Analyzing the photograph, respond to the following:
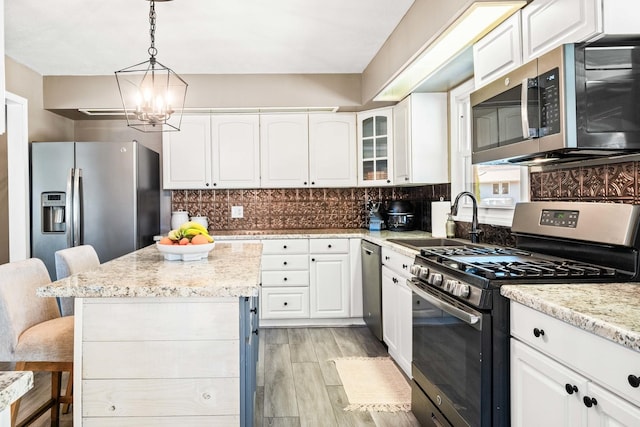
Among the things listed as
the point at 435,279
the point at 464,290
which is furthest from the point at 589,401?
the point at 435,279

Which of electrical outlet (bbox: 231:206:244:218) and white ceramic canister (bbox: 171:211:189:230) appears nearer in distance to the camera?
white ceramic canister (bbox: 171:211:189:230)

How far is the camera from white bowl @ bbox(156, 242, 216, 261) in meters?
2.41

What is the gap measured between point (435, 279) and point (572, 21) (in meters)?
1.17

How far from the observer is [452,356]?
78.0 inches

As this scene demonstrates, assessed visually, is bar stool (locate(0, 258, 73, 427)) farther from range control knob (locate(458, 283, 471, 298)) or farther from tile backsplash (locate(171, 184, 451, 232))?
tile backsplash (locate(171, 184, 451, 232))

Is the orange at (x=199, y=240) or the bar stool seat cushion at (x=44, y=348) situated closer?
the bar stool seat cushion at (x=44, y=348)

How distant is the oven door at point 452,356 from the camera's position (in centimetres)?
169

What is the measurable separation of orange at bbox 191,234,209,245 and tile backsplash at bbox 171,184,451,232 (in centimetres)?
250

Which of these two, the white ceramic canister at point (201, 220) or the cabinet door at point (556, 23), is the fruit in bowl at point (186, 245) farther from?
the white ceramic canister at point (201, 220)

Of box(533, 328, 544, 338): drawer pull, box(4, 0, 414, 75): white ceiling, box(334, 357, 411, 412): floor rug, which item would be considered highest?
box(4, 0, 414, 75): white ceiling

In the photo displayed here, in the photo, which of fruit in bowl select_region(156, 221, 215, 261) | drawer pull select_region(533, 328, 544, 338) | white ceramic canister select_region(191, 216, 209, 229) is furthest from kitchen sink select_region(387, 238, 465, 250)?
white ceramic canister select_region(191, 216, 209, 229)

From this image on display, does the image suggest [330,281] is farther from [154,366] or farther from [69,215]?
[154,366]

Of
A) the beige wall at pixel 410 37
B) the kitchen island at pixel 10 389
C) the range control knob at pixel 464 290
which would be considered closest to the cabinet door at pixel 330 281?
the beige wall at pixel 410 37

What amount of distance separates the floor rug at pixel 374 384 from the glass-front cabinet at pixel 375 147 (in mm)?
1757
